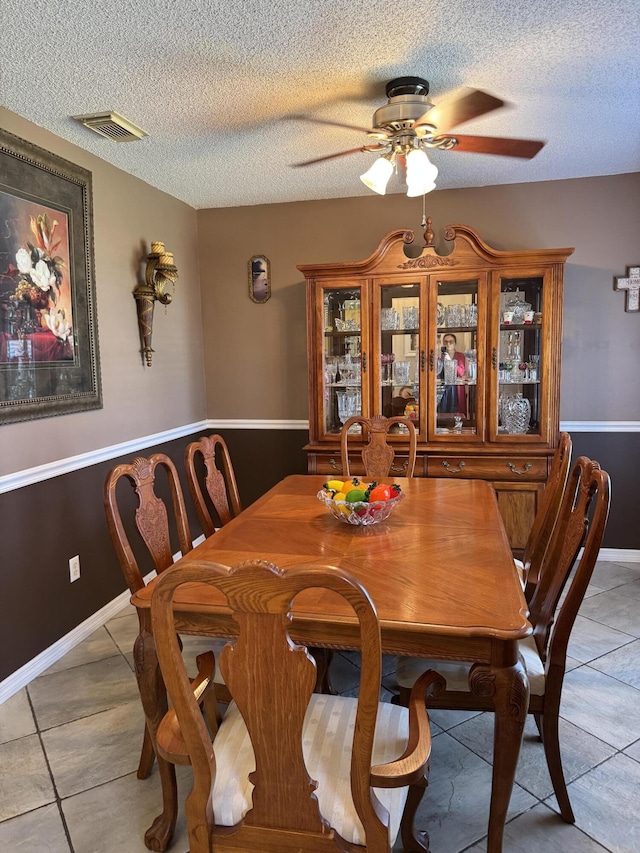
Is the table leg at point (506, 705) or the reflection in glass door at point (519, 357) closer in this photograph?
the table leg at point (506, 705)

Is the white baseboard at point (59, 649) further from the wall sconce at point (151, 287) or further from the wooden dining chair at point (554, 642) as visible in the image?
the wooden dining chair at point (554, 642)

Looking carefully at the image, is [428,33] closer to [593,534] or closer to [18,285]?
[593,534]

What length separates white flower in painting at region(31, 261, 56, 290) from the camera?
257cm

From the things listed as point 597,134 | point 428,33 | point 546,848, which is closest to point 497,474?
point 597,134

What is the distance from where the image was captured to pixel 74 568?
9.39ft

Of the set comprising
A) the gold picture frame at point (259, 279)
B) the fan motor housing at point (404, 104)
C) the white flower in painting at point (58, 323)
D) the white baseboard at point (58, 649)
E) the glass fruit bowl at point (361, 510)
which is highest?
the fan motor housing at point (404, 104)

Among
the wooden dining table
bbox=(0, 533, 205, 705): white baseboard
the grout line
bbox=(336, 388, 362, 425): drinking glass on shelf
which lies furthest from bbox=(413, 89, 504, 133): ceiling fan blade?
the grout line

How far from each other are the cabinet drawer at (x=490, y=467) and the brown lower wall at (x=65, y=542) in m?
0.57

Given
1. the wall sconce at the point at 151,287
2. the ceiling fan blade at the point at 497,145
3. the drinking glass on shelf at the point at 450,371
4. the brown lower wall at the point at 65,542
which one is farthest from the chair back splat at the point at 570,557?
the wall sconce at the point at 151,287

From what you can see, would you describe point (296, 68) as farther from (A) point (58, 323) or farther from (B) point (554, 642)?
(B) point (554, 642)

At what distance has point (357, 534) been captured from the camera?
2.00 meters

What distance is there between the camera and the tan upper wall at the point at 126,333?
2.66 m

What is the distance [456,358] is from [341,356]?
719mm

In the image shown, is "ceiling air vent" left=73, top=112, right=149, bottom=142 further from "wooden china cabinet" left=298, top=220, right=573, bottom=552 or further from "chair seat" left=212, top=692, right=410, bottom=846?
"chair seat" left=212, top=692, right=410, bottom=846
